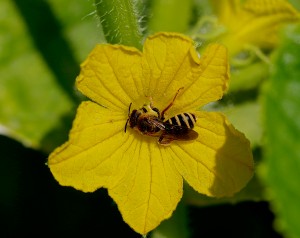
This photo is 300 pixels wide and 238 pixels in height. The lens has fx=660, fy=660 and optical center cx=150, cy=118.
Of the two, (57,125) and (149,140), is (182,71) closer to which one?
(149,140)

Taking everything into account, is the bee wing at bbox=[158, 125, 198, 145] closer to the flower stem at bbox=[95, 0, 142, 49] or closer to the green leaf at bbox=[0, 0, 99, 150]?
Result: the flower stem at bbox=[95, 0, 142, 49]

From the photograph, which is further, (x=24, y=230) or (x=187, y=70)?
(x=24, y=230)

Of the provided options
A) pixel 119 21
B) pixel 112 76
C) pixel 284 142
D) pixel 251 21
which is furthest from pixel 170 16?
pixel 284 142

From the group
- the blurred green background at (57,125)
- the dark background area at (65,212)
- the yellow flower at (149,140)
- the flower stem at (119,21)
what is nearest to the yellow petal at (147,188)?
the yellow flower at (149,140)

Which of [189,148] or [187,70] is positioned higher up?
[187,70]

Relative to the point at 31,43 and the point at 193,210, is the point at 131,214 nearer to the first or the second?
the point at 193,210

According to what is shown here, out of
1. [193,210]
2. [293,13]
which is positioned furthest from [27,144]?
[293,13]

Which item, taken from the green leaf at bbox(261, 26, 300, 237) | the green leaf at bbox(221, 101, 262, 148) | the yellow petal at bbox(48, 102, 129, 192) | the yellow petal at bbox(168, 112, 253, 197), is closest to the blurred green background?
the green leaf at bbox(221, 101, 262, 148)
